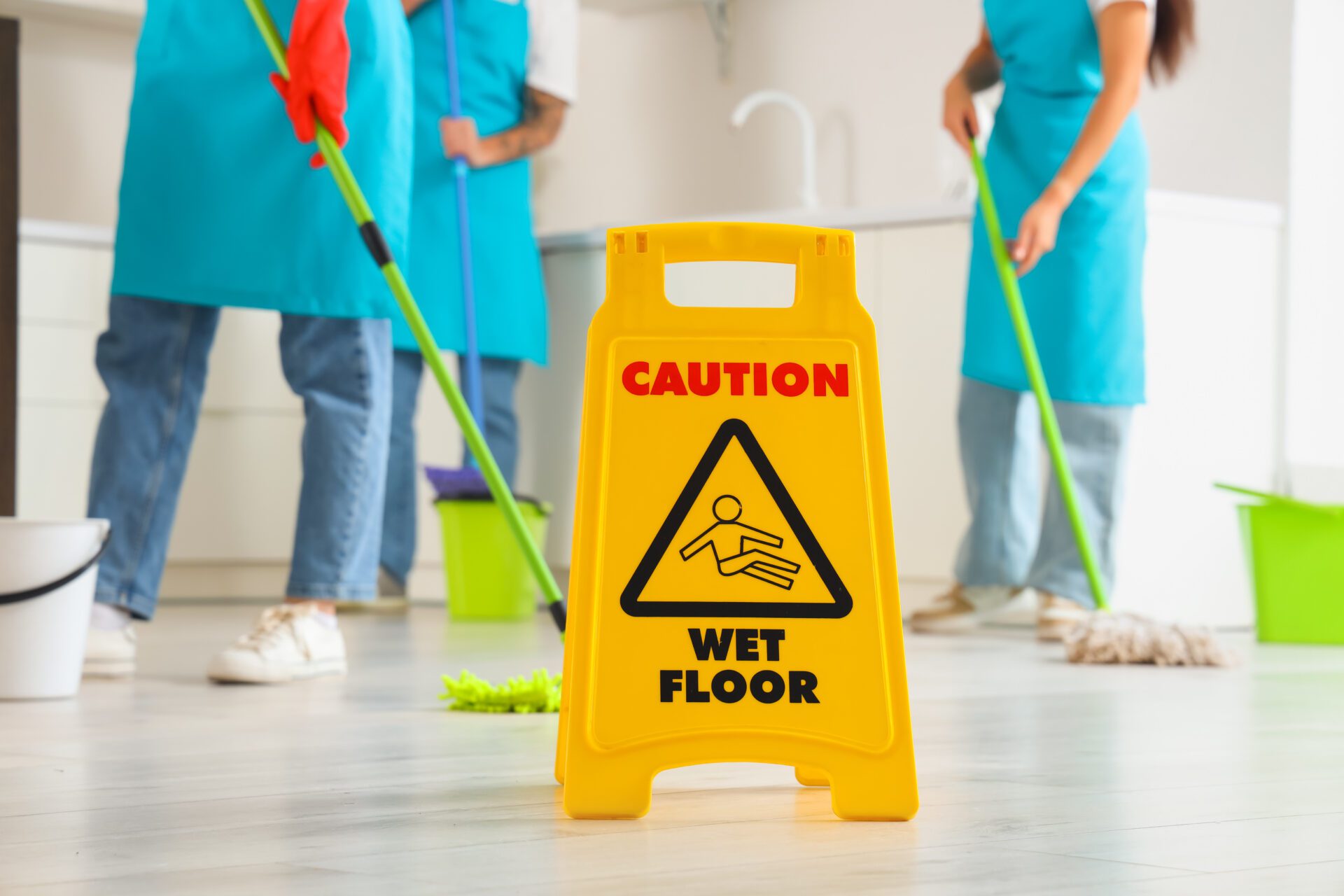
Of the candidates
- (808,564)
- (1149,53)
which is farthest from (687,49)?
(808,564)

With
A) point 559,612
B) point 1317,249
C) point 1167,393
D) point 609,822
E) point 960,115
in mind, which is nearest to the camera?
point 609,822

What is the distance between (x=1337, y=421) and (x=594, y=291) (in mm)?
1555

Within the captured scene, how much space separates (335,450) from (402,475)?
1500mm

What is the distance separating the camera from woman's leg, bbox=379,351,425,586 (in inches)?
130

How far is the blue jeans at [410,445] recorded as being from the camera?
3346 millimetres

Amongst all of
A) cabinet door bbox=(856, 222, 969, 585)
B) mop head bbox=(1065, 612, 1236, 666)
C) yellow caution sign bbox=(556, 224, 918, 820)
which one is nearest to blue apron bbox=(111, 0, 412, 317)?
yellow caution sign bbox=(556, 224, 918, 820)

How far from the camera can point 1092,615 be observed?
2324 millimetres

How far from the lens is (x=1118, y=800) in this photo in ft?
3.42

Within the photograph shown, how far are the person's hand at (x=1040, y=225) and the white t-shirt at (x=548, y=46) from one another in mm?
1273

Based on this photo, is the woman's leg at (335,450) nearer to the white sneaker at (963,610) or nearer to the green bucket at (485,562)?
the white sneaker at (963,610)

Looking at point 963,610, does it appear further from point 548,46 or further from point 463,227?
point 548,46

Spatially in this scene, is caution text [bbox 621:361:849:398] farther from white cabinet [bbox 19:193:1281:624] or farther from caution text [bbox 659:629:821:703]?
white cabinet [bbox 19:193:1281:624]

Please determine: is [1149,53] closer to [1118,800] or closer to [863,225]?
[863,225]

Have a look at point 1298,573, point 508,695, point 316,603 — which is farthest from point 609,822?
point 1298,573
